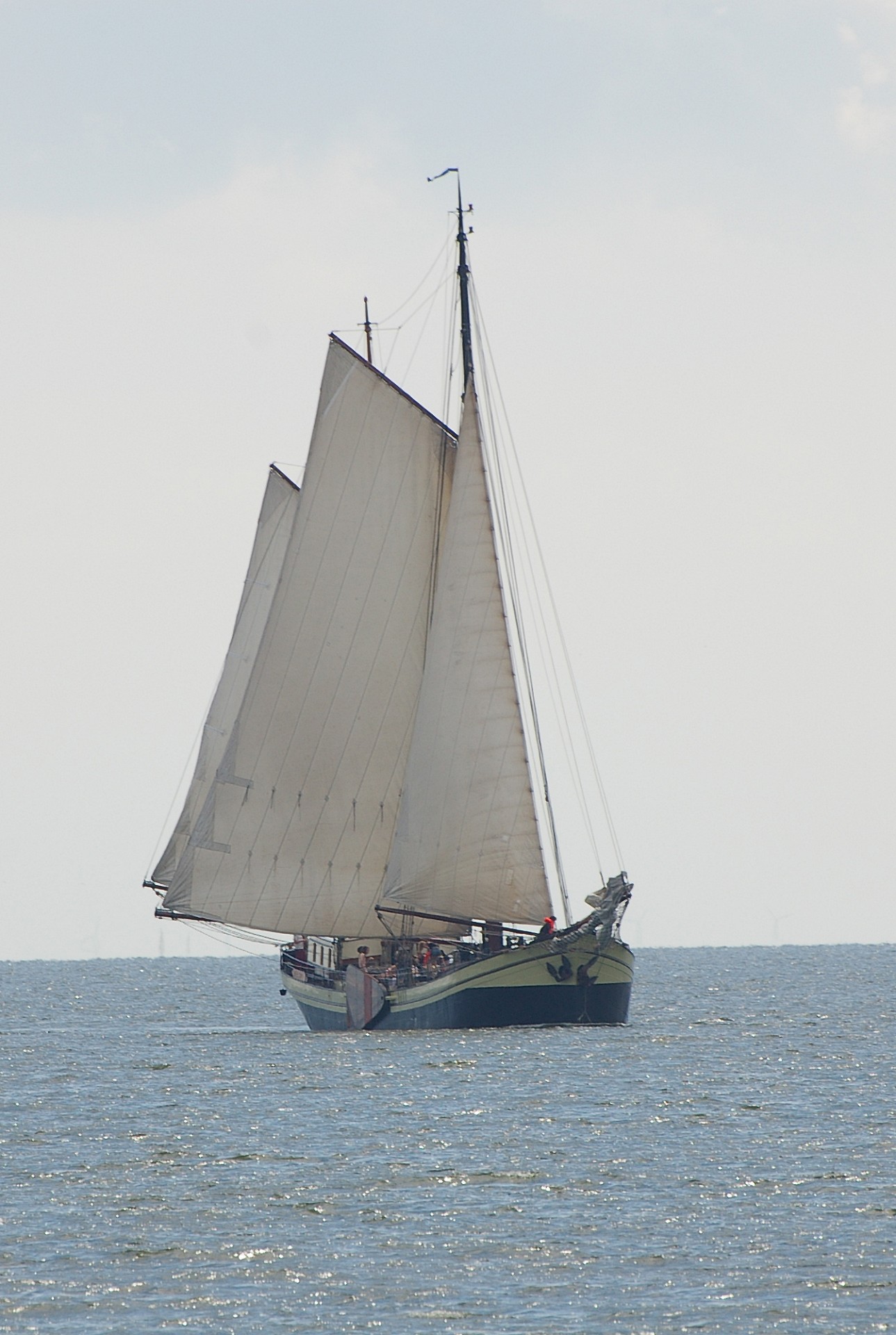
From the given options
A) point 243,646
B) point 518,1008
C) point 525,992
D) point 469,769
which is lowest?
point 518,1008

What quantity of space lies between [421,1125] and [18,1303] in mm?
19287

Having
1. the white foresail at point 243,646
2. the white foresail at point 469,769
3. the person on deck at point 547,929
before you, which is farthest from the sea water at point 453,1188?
the white foresail at point 243,646

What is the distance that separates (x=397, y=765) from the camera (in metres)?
66.8

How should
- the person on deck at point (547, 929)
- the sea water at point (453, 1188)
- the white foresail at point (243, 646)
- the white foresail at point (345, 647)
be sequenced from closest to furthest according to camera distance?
the sea water at point (453, 1188) → the person on deck at point (547, 929) → the white foresail at point (345, 647) → the white foresail at point (243, 646)

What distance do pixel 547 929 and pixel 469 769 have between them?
18.4 ft

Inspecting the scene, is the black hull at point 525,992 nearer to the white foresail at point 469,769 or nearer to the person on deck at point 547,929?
the person on deck at point 547,929

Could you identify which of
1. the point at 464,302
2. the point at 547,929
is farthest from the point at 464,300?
the point at 547,929

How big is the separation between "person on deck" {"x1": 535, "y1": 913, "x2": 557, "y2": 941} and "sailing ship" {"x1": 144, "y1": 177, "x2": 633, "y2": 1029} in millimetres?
44

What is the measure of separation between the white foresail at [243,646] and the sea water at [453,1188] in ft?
43.2

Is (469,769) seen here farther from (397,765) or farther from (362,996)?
(362,996)

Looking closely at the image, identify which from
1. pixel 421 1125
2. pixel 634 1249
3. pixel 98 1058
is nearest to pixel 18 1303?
pixel 634 1249

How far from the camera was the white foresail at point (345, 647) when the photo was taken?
66375 mm

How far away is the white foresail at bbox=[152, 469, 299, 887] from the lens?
81.1 m

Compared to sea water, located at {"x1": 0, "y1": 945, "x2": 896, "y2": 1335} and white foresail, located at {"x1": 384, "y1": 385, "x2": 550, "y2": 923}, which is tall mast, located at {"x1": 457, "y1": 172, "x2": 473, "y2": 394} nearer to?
white foresail, located at {"x1": 384, "y1": 385, "x2": 550, "y2": 923}
